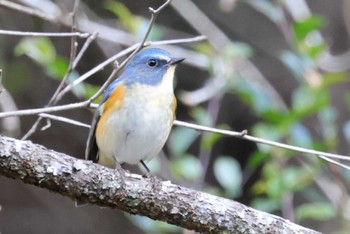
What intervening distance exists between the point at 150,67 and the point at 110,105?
42cm

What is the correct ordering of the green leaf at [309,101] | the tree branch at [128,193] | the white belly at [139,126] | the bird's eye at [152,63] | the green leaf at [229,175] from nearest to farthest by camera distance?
1. the tree branch at [128,193]
2. the white belly at [139,126]
3. the bird's eye at [152,63]
4. the green leaf at [309,101]
5. the green leaf at [229,175]

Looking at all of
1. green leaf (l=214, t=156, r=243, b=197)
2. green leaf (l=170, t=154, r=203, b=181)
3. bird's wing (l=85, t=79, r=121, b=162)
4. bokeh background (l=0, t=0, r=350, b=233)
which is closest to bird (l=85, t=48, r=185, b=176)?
bird's wing (l=85, t=79, r=121, b=162)

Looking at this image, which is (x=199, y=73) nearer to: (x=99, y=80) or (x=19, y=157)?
(x=99, y=80)

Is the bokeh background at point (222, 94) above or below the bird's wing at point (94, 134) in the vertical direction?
above

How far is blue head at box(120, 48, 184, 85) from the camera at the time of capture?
13.9 feet

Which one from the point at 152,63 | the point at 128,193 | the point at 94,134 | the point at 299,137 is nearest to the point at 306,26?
the point at 299,137

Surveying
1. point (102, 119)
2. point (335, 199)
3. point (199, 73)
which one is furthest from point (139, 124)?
point (199, 73)

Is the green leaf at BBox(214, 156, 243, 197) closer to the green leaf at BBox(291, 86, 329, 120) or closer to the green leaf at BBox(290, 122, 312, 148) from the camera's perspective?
the green leaf at BBox(290, 122, 312, 148)

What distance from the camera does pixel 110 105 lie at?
408 centimetres

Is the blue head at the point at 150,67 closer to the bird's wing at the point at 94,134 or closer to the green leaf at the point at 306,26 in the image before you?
the bird's wing at the point at 94,134

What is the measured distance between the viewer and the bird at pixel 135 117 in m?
4.01

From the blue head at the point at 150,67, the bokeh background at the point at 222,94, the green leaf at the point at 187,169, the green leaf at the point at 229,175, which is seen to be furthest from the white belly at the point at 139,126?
the green leaf at the point at 229,175

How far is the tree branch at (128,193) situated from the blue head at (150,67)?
1.13 m

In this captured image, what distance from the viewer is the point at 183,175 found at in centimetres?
497
